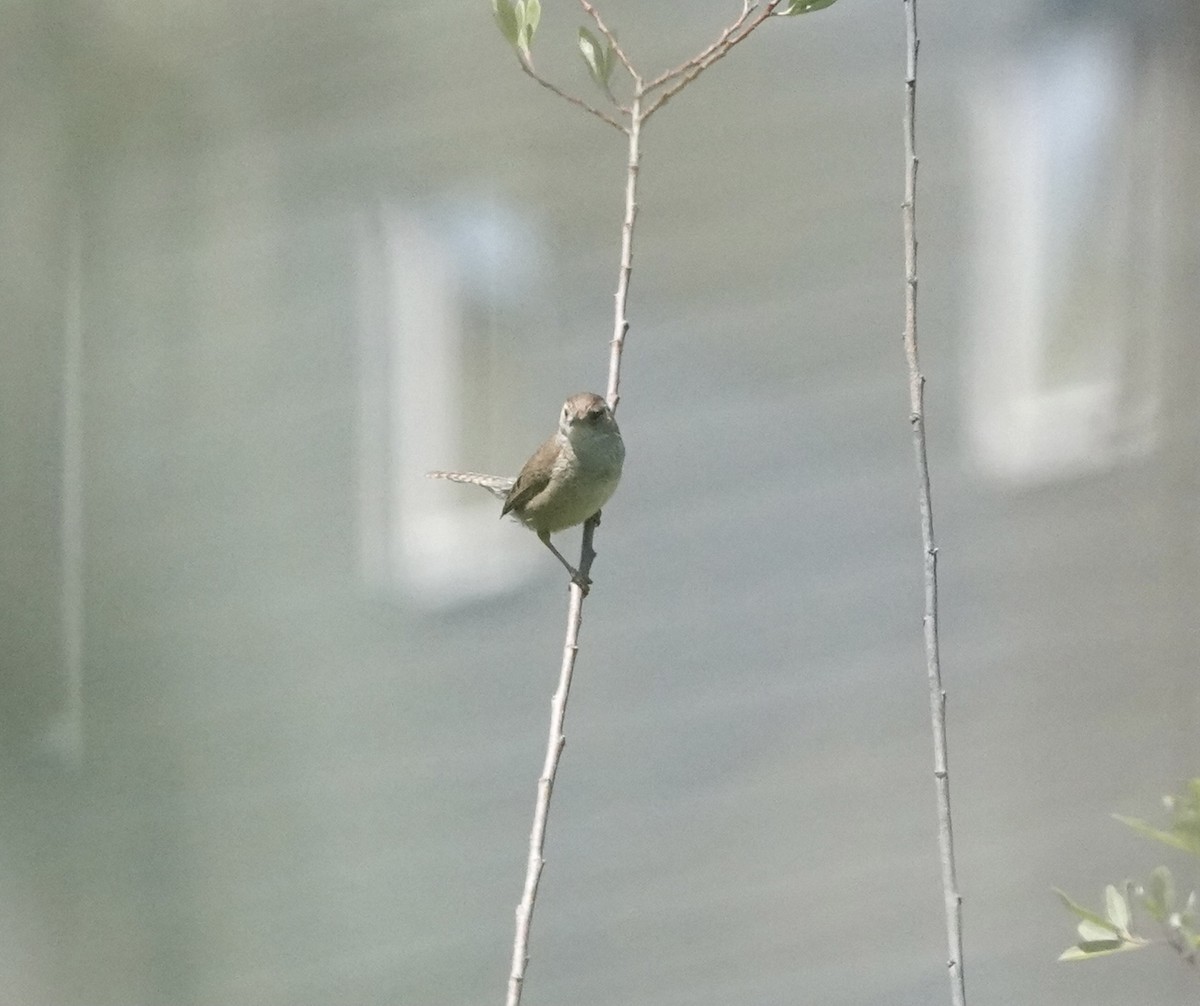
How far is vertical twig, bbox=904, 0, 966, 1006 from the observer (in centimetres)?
143

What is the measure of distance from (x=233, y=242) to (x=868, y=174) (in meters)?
2.29

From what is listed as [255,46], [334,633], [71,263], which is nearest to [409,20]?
[255,46]

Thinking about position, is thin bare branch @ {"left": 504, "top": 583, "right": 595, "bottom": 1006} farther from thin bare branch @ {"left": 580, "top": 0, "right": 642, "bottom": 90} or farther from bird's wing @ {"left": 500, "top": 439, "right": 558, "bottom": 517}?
bird's wing @ {"left": 500, "top": 439, "right": 558, "bottom": 517}

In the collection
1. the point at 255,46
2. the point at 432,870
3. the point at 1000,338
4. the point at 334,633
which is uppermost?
the point at 255,46

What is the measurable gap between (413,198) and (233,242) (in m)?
0.67

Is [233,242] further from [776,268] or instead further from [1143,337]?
[1143,337]

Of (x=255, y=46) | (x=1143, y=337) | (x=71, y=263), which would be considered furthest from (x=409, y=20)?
(x=1143, y=337)

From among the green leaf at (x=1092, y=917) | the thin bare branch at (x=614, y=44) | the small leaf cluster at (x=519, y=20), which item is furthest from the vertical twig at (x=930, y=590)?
the small leaf cluster at (x=519, y=20)

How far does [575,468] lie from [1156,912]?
171 cm

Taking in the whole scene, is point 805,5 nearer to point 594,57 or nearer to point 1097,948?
point 594,57

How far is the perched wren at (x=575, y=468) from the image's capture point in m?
2.87

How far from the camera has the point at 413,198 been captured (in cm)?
493

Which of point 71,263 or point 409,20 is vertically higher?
point 409,20

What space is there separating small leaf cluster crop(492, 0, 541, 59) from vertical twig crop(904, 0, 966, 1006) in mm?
533
